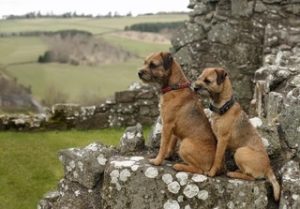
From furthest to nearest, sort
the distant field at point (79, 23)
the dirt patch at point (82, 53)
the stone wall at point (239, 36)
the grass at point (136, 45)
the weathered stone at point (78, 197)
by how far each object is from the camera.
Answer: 1. the distant field at point (79, 23)
2. the grass at point (136, 45)
3. the dirt patch at point (82, 53)
4. the stone wall at point (239, 36)
5. the weathered stone at point (78, 197)

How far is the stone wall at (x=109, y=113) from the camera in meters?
19.4

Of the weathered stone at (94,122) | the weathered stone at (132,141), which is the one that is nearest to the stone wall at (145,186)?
the weathered stone at (132,141)

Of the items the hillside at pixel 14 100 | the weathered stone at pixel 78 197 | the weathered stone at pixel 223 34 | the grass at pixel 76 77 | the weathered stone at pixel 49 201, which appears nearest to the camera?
the weathered stone at pixel 78 197

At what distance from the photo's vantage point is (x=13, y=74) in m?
40.0

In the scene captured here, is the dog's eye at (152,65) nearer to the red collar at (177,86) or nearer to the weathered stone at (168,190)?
the red collar at (177,86)

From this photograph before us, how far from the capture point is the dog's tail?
7211 mm

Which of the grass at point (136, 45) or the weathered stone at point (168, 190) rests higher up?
the weathered stone at point (168, 190)

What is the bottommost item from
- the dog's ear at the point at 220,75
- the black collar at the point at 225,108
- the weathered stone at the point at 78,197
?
the weathered stone at the point at 78,197

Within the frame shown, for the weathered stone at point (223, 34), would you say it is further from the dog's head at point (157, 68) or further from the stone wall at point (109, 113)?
the dog's head at point (157, 68)

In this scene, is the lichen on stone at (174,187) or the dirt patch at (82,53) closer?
the lichen on stone at (174,187)

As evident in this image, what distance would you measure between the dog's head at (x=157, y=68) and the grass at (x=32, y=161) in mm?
6278

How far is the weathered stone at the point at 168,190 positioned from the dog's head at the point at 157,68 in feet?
3.74

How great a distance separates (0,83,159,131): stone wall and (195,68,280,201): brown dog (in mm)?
11978

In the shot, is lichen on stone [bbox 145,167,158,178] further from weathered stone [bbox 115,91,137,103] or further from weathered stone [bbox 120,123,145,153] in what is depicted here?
weathered stone [bbox 115,91,137,103]
